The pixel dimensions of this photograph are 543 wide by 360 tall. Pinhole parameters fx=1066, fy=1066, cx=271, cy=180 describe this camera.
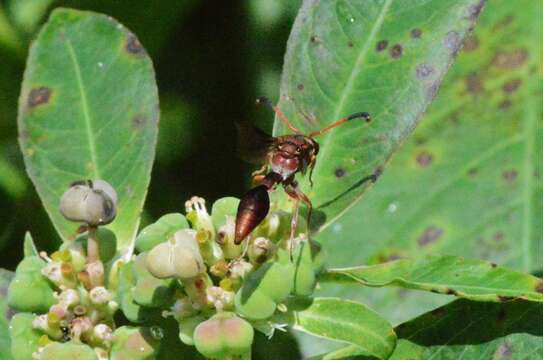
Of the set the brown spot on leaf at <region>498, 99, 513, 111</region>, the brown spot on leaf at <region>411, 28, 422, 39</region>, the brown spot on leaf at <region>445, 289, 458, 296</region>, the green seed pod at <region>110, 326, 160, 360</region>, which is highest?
the brown spot on leaf at <region>411, 28, 422, 39</region>

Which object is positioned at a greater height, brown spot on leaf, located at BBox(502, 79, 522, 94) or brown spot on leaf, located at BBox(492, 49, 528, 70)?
brown spot on leaf, located at BBox(492, 49, 528, 70)

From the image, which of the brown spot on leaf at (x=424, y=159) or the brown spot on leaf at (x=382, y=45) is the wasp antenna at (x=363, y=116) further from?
the brown spot on leaf at (x=424, y=159)

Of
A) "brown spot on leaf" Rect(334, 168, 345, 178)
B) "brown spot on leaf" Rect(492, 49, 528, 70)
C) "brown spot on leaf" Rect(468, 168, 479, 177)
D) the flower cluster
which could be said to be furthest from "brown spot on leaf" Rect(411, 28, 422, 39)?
"brown spot on leaf" Rect(492, 49, 528, 70)

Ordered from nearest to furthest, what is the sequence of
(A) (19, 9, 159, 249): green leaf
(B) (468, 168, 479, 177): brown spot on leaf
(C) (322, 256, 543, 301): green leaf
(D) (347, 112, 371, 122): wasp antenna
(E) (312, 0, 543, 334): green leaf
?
(C) (322, 256, 543, 301): green leaf → (D) (347, 112, 371, 122): wasp antenna → (A) (19, 9, 159, 249): green leaf → (E) (312, 0, 543, 334): green leaf → (B) (468, 168, 479, 177): brown spot on leaf

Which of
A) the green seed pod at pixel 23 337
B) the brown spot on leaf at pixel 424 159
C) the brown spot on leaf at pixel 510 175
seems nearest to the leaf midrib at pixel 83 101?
the green seed pod at pixel 23 337

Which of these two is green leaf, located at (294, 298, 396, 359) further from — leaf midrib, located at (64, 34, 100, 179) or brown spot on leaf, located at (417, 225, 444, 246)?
brown spot on leaf, located at (417, 225, 444, 246)

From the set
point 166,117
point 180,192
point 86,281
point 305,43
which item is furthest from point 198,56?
point 86,281

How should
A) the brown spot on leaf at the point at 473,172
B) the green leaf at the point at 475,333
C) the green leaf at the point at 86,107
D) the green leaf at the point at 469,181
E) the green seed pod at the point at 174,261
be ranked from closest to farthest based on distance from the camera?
the green seed pod at the point at 174,261 < the green leaf at the point at 475,333 < the green leaf at the point at 86,107 < the green leaf at the point at 469,181 < the brown spot on leaf at the point at 473,172
